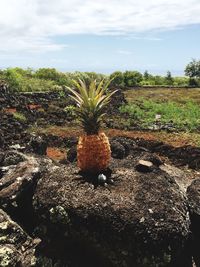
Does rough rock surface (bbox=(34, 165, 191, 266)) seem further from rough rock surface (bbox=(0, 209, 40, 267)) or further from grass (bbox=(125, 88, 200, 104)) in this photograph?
grass (bbox=(125, 88, 200, 104))

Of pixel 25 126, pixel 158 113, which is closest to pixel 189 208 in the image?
pixel 25 126

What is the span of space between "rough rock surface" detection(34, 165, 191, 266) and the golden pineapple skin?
1.41 ft

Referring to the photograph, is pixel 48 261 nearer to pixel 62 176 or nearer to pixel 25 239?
pixel 25 239

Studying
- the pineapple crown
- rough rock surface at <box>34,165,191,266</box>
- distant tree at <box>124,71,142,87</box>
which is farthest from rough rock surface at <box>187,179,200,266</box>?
distant tree at <box>124,71,142,87</box>

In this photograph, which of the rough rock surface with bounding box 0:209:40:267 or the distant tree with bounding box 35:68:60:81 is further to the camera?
the distant tree with bounding box 35:68:60:81

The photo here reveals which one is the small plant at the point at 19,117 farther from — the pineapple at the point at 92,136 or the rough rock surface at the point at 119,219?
the rough rock surface at the point at 119,219

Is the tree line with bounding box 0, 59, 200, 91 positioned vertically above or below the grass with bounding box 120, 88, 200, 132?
above

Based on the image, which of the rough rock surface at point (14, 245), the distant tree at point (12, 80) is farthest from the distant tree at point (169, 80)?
the rough rock surface at point (14, 245)

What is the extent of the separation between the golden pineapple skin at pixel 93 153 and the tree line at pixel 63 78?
31.3 metres

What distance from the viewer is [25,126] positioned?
2583 centimetres

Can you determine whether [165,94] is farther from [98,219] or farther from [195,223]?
[98,219]

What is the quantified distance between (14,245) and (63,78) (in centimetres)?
4629

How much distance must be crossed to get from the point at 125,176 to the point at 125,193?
0.77m

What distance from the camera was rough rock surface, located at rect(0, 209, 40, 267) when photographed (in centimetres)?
703
